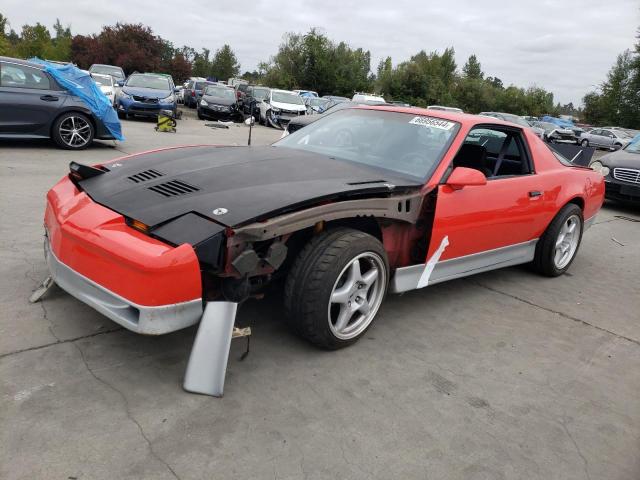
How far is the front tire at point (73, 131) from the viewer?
880 centimetres

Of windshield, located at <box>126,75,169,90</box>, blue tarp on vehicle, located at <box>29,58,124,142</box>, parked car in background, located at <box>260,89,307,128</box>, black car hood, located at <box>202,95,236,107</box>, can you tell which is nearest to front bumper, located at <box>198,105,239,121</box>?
black car hood, located at <box>202,95,236,107</box>

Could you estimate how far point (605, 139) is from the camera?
31438 mm

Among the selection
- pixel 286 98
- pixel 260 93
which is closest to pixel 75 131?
pixel 286 98

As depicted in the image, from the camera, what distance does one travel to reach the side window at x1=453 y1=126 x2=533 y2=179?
4246 mm

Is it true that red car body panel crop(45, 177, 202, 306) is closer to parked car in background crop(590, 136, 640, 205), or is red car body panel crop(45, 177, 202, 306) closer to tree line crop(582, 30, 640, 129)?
parked car in background crop(590, 136, 640, 205)

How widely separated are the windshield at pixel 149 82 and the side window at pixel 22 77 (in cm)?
826

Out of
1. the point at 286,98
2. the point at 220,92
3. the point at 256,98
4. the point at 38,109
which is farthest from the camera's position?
the point at 256,98

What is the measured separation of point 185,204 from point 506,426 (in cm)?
197

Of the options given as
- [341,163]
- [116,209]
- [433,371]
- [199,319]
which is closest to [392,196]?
[341,163]

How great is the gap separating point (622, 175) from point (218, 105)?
49.2 ft

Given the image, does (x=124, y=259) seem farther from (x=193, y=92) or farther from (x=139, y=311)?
(x=193, y=92)

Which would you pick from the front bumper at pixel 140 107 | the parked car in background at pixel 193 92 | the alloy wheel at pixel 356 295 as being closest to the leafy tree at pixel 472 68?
the parked car in background at pixel 193 92

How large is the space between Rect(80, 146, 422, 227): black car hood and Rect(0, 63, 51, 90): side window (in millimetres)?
6235

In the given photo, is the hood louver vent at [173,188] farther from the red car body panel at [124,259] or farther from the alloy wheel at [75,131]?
the alloy wheel at [75,131]
